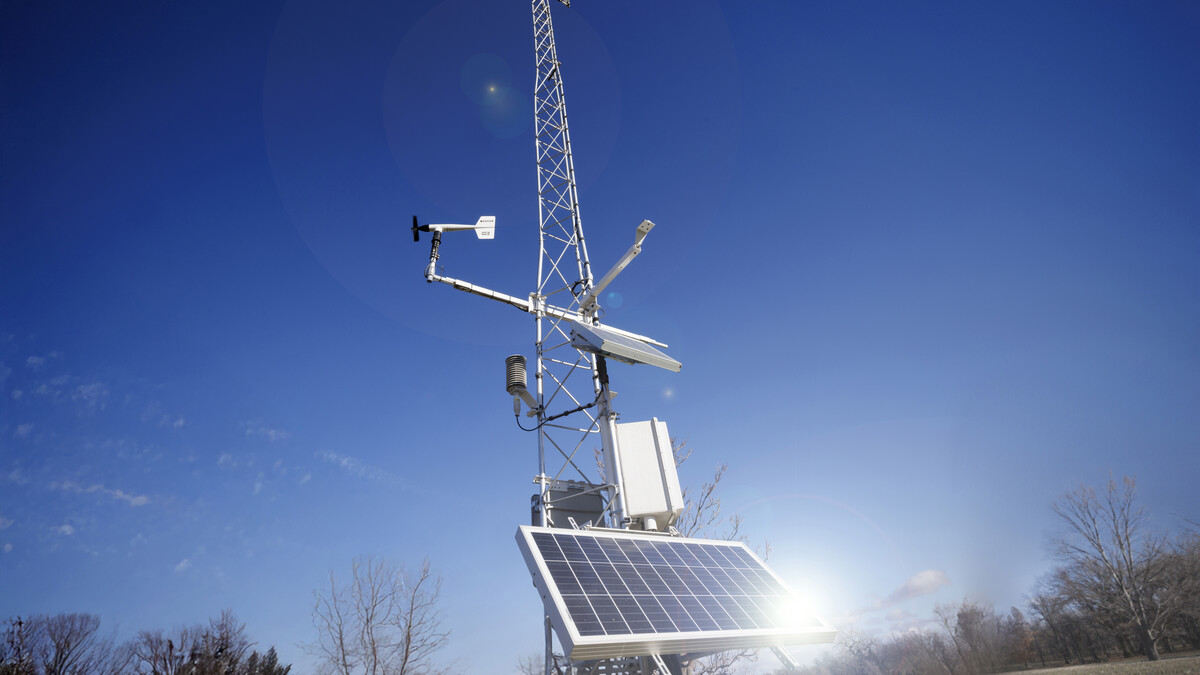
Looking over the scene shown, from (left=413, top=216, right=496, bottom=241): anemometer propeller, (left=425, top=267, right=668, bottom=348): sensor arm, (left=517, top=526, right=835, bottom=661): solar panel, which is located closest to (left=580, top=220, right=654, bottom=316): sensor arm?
(left=425, top=267, right=668, bottom=348): sensor arm

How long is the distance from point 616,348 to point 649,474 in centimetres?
261

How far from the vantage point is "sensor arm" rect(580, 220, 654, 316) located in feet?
40.3

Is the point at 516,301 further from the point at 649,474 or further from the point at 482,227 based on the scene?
the point at 649,474

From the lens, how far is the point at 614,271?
12805 mm

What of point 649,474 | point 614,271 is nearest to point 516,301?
point 614,271

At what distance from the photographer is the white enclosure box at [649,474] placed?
33.9 feet

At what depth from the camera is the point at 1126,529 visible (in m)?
36.2

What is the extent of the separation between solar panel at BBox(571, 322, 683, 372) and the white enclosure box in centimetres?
125

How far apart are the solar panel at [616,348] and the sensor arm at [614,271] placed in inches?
70.8

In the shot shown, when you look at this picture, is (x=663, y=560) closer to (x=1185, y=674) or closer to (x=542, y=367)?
(x=542, y=367)

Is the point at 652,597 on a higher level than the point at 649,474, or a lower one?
lower

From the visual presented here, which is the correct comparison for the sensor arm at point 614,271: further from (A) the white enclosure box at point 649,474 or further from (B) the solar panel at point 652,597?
(B) the solar panel at point 652,597

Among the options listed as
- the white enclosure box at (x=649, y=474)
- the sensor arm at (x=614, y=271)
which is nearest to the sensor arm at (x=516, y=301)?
the sensor arm at (x=614, y=271)

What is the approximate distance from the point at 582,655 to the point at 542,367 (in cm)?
726
